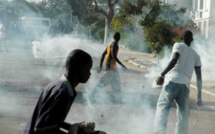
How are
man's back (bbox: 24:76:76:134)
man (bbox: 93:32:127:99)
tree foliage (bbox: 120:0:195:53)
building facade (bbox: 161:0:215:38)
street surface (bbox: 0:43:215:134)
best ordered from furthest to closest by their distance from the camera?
building facade (bbox: 161:0:215:38) < tree foliage (bbox: 120:0:195:53) < man (bbox: 93:32:127:99) < street surface (bbox: 0:43:215:134) < man's back (bbox: 24:76:76:134)

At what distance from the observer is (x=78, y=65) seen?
287 cm

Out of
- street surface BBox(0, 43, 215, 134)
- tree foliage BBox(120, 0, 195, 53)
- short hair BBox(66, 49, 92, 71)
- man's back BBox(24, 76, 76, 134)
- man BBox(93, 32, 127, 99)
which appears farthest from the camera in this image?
tree foliage BBox(120, 0, 195, 53)

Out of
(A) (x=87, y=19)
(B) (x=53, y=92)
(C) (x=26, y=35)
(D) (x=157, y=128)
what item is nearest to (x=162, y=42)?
(D) (x=157, y=128)

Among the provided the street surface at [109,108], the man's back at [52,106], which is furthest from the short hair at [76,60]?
the street surface at [109,108]

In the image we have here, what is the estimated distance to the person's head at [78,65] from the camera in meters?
2.86

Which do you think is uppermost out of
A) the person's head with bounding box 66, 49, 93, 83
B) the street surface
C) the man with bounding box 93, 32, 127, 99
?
the person's head with bounding box 66, 49, 93, 83

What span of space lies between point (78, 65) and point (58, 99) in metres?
0.30

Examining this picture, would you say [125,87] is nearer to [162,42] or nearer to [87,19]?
[162,42]

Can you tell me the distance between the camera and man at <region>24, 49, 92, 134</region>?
2.69 meters

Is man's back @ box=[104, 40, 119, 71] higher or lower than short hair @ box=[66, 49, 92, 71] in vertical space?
lower

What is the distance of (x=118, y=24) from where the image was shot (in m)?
23.9

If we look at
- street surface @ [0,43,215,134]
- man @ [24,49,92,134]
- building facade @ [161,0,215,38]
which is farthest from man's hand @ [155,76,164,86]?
building facade @ [161,0,215,38]

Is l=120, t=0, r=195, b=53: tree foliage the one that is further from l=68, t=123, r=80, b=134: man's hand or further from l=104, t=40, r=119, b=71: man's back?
l=68, t=123, r=80, b=134: man's hand

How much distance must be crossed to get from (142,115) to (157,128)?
6.91ft
